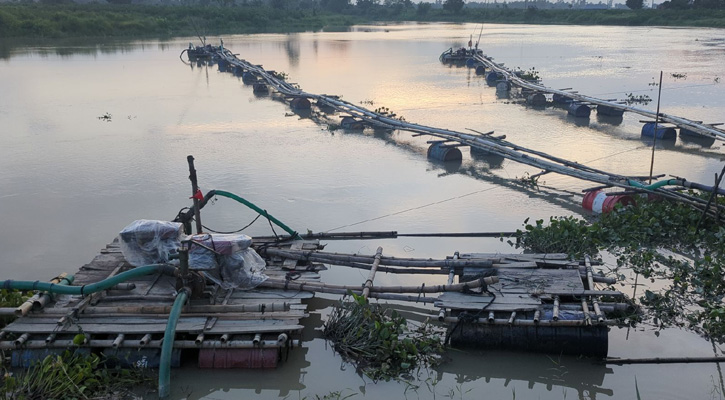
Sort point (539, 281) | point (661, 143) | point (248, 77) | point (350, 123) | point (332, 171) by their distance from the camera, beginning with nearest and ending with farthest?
point (539, 281), point (332, 171), point (661, 143), point (350, 123), point (248, 77)

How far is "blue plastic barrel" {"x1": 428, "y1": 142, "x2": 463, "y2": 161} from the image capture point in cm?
1201

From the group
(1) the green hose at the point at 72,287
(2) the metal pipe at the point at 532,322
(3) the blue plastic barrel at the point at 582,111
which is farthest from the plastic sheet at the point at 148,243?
(3) the blue plastic barrel at the point at 582,111

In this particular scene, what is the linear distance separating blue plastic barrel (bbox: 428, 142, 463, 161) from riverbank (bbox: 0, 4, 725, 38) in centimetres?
2345

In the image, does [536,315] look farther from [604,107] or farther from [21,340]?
Result: [604,107]

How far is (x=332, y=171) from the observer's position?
11461 mm

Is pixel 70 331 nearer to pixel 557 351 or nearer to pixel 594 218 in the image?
pixel 557 351

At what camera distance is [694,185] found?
7.97m

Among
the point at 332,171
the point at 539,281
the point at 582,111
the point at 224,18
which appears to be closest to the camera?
the point at 539,281

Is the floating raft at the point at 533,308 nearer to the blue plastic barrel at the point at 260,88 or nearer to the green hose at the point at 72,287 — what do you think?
the green hose at the point at 72,287

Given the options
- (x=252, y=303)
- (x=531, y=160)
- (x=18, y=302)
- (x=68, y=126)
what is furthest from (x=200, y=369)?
(x=68, y=126)

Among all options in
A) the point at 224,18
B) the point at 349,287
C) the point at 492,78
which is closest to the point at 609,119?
the point at 492,78

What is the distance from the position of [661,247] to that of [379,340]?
425 centimetres

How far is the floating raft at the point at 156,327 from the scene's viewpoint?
516 centimetres

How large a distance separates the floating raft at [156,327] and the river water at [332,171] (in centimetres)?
25
